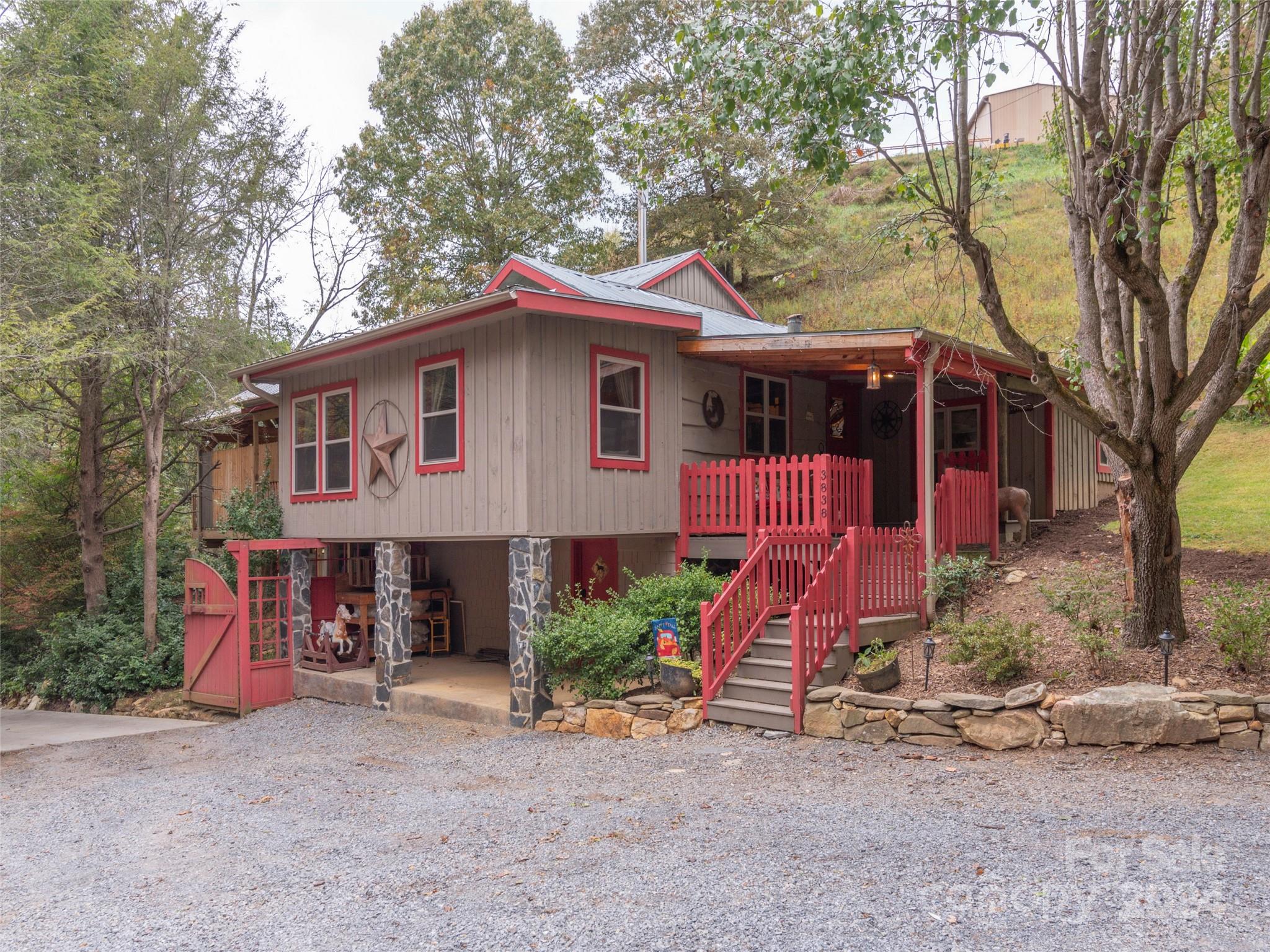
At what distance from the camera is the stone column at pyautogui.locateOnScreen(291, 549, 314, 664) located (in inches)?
508

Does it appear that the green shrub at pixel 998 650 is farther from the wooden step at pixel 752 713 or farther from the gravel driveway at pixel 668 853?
the wooden step at pixel 752 713

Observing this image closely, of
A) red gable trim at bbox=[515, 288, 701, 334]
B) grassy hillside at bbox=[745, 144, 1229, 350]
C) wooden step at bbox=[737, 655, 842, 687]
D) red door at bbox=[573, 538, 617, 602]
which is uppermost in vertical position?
grassy hillside at bbox=[745, 144, 1229, 350]

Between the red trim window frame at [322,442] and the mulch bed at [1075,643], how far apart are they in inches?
281

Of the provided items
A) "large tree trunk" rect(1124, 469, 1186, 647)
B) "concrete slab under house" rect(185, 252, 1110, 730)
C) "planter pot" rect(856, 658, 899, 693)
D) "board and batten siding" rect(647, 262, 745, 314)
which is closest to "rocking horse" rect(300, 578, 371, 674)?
"concrete slab under house" rect(185, 252, 1110, 730)

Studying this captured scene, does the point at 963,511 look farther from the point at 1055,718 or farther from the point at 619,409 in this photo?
the point at 619,409

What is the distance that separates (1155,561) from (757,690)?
349cm

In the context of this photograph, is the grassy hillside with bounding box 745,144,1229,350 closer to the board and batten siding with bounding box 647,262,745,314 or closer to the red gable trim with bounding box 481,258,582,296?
the board and batten siding with bounding box 647,262,745,314

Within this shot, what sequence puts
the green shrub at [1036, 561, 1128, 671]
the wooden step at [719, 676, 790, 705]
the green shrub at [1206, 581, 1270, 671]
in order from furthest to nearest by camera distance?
the wooden step at [719, 676, 790, 705]
the green shrub at [1036, 561, 1128, 671]
the green shrub at [1206, 581, 1270, 671]

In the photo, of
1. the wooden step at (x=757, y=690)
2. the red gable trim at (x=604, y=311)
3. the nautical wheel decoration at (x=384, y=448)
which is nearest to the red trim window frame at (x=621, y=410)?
the red gable trim at (x=604, y=311)

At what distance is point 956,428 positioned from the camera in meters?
13.1

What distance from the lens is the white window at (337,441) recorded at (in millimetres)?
11984

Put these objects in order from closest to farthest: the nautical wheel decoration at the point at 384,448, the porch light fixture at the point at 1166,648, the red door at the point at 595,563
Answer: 1. the porch light fixture at the point at 1166,648
2. the nautical wheel decoration at the point at 384,448
3. the red door at the point at 595,563

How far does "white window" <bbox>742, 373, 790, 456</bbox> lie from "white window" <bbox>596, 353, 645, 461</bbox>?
1.96 meters

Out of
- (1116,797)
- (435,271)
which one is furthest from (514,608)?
(435,271)
